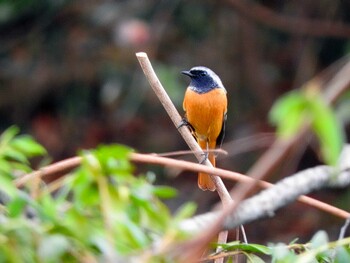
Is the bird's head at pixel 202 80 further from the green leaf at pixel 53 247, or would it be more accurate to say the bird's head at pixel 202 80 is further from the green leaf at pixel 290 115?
the green leaf at pixel 290 115

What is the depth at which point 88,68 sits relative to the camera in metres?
6.16

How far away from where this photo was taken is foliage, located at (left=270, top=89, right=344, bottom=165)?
0.79 metres

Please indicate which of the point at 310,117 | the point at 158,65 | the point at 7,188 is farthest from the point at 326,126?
the point at 158,65

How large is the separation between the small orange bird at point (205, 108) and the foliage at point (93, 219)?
2.16m

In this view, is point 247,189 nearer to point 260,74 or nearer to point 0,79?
point 260,74

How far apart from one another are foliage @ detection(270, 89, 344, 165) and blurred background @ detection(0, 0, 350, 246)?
4453 mm

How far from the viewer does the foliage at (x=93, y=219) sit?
968 millimetres

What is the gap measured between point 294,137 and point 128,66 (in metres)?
5.14

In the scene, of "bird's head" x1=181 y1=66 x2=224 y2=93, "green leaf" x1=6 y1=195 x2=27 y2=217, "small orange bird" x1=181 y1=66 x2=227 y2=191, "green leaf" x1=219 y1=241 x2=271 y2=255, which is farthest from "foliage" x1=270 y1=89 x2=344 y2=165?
"bird's head" x1=181 y1=66 x2=224 y2=93

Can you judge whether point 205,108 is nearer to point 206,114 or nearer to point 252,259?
point 206,114

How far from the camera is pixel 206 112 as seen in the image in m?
3.37

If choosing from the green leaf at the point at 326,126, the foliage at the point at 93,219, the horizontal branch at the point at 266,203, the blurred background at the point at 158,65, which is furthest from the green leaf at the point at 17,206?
the blurred background at the point at 158,65

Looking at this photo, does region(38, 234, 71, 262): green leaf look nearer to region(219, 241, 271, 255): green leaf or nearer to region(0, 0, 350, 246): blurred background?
region(219, 241, 271, 255): green leaf

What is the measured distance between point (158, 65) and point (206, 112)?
2.22 m
